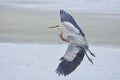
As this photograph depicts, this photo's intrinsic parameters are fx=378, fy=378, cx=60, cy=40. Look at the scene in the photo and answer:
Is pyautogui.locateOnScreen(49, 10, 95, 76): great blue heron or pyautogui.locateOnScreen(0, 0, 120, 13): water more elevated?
pyautogui.locateOnScreen(0, 0, 120, 13): water

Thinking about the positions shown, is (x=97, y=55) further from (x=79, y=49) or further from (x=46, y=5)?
(x=46, y=5)

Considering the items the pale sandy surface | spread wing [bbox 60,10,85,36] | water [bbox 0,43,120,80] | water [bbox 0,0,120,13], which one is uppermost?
water [bbox 0,0,120,13]

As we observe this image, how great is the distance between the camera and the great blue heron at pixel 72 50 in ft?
8.99

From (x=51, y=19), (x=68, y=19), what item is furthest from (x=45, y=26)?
(x=68, y=19)

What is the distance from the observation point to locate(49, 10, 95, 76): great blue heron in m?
2.74

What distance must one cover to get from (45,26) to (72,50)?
27 cm

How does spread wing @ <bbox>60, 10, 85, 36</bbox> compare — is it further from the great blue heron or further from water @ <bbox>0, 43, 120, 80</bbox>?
water @ <bbox>0, 43, 120, 80</bbox>

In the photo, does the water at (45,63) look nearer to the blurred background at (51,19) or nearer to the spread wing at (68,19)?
the blurred background at (51,19)

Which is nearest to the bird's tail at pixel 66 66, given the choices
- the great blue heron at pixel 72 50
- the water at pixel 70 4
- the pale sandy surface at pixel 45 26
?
the great blue heron at pixel 72 50

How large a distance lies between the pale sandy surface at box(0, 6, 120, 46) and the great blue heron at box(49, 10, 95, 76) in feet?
0.13

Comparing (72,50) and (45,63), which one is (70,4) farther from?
(45,63)

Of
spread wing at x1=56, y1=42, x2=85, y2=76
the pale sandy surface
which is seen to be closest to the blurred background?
the pale sandy surface

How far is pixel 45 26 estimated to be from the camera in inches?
111

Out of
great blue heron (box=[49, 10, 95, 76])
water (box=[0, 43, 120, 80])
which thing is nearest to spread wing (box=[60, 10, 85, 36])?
great blue heron (box=[49, 10, 95, 76])
